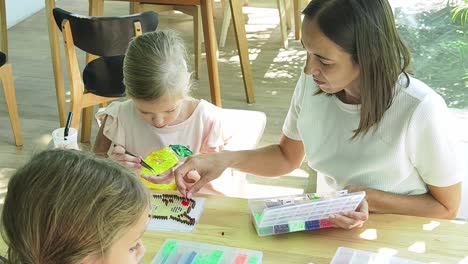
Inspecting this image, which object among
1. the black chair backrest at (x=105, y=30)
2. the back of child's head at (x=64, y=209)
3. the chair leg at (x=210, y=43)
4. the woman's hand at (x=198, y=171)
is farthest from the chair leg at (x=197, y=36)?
the back of child's head at (x=64, y=209)

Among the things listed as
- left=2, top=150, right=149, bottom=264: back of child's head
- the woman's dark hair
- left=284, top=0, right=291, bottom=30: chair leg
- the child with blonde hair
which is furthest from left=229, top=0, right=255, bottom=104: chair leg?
left=2, top=150, right=149, bottom=264: back of child's head

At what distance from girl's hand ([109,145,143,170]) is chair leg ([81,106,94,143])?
140cm

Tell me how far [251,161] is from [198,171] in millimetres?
193

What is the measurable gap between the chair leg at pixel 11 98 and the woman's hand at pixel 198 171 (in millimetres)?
1884

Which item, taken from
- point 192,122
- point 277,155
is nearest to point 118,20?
point 192,122

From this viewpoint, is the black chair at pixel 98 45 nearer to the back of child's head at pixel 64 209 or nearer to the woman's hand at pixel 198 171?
the woman's hand at pixel 198 171

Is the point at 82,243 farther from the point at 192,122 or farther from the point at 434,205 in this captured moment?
the point at 192,122

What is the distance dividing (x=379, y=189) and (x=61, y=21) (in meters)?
1.72

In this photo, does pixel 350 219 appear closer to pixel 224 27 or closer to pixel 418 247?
pixel 418 247

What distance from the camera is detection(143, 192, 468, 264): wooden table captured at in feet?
4.11

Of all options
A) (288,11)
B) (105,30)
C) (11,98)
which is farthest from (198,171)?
(288,11)

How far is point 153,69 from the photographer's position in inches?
71.9

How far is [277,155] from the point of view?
5.78 ft

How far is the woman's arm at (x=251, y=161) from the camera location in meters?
1.58
